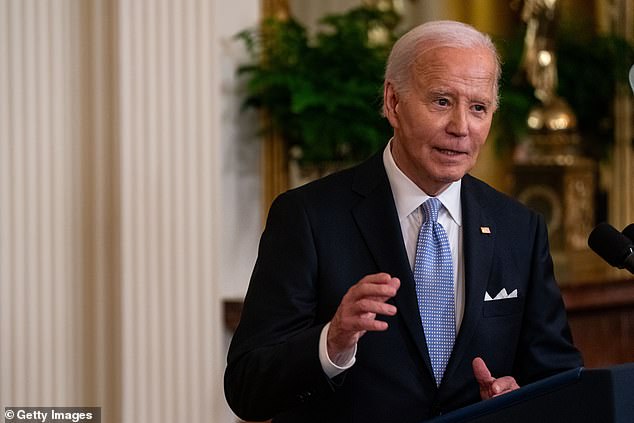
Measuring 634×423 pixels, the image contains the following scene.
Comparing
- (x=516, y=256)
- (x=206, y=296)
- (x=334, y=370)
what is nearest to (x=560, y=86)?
(x=206, y=296)

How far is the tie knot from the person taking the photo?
262 cm

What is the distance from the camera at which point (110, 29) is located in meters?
4.15

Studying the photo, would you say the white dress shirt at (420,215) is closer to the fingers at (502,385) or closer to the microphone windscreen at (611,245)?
the fingers at (502,385)

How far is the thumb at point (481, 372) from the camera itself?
8.02ft

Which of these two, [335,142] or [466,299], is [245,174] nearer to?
[335,142]

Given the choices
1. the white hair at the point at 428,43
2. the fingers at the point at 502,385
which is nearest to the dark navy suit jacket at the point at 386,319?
the fingers at the point at 502,385

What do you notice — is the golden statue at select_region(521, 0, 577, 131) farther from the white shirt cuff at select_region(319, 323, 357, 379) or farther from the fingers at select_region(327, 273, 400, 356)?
the fingers at select_region(327, 273, 400, 356)

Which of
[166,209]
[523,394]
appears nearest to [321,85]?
[166,209]

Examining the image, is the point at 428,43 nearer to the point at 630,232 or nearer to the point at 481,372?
the point at 630,232

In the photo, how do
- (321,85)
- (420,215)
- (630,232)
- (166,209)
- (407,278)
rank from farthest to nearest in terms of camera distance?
(321,85) < (166,209) < (420,215) < (407,278) < (630,232)

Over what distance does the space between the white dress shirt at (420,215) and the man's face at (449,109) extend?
0.33ft

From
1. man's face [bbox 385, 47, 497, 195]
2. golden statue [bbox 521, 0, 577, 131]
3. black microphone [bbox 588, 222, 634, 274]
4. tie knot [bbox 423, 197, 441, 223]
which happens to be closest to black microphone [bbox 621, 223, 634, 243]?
black microphone [bbox 588, 222, 634, 274]

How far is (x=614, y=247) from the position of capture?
2.16 metres

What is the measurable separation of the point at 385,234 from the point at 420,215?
0.11m
